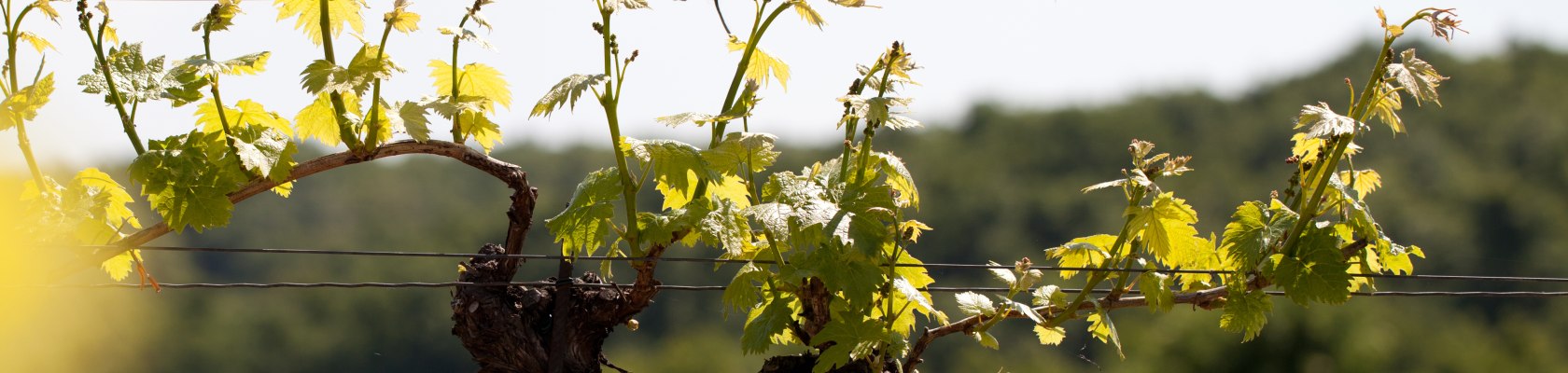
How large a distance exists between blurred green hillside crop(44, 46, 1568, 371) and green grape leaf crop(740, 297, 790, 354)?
22620mm

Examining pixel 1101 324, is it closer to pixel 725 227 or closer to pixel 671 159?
pixel 725 227

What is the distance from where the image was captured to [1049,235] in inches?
1779

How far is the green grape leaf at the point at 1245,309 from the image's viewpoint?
2.74 metres

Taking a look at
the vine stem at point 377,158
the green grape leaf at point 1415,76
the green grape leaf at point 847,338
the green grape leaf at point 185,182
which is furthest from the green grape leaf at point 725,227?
the green grape leaf at point 1415,76

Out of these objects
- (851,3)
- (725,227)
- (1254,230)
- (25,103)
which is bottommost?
(1254,230)

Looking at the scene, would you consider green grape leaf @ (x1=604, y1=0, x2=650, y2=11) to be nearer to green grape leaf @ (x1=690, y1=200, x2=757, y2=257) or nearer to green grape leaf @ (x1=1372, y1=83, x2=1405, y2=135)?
green grape leaf @ (x1=690, y1=200, x2=757, y2=257)

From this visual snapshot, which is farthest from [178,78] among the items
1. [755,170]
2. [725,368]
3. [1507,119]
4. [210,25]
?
[1507,119]

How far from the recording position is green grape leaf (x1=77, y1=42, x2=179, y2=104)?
2451 millimetres

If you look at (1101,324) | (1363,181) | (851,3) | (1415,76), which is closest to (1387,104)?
(1415,76)

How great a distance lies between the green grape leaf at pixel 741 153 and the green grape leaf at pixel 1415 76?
1166 mm

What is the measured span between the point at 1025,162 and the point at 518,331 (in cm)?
5106

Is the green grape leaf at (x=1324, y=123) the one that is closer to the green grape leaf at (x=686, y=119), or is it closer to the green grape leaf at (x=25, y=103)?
the green grape leaf at (x=686, y=119)

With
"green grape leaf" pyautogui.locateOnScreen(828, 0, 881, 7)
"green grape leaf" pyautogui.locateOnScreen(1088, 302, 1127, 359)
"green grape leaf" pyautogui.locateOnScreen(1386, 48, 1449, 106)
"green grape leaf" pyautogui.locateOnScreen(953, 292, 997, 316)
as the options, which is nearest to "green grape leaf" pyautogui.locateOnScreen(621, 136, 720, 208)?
"green grape leaf" pyautogui.locateOnScreen(828, 0, 881, 7)

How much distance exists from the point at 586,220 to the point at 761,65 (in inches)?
18.7
